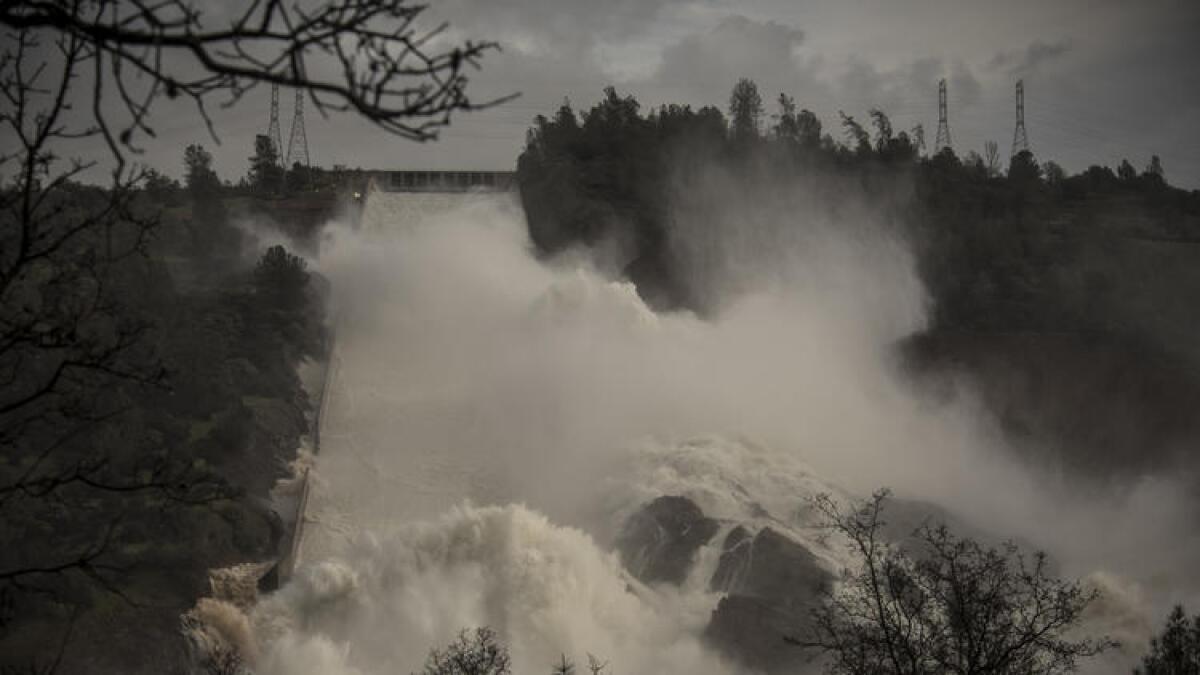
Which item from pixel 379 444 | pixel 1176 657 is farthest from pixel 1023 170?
pixel 1176 657

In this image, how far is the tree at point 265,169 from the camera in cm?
8800

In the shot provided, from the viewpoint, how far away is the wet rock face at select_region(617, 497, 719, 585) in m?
34.6

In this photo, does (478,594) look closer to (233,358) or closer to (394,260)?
(233,358)

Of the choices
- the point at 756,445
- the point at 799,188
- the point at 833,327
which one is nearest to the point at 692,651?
the point at 756,445

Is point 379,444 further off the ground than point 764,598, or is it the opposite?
point 379,444

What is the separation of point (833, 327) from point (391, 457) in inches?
1050

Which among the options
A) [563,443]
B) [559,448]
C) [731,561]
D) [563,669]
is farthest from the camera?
[563,443]

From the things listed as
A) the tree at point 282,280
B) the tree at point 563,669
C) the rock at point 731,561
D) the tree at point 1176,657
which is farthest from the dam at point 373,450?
the tree at point 1176,657

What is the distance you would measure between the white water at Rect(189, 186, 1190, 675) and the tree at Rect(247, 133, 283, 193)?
23.0 meters

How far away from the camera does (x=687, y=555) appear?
34781mm

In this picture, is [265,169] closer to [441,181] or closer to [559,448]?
[441,181]

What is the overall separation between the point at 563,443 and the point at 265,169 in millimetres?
52961

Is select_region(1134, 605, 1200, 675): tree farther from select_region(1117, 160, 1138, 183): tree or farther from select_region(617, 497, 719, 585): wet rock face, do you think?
select_region(1117, 160, 1138, 183): tree

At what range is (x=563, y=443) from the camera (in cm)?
4444
